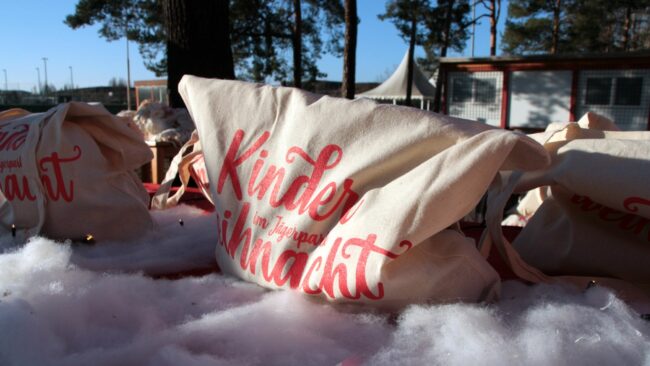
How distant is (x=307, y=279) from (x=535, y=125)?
9278 mm

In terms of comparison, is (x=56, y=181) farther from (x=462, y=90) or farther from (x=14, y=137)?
(x=462, y=90)

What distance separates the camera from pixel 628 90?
8398 millimetres

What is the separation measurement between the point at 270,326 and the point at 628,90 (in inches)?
368

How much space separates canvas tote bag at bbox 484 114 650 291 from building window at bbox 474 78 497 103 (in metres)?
8.88

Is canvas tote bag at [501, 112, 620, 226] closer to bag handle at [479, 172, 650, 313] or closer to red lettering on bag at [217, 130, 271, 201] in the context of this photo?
bag handle at [479, 172, 650, 313]

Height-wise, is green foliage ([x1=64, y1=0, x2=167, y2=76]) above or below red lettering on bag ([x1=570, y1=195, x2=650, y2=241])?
above

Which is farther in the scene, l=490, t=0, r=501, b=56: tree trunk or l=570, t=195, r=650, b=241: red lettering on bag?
l=490, t=0, r=501, b=56: tree trunk

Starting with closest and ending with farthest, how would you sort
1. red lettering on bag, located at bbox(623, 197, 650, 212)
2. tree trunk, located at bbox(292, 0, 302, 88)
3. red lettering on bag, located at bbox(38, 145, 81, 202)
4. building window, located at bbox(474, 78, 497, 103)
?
red lettering on bag, located at bbox(623, 197, 650, 212) < red lettering on bag, located at bbox(38, 145, 81, 202) < tree trunk, located at bbox(292, 0, 302, 88) < building window, located at bbox(474, 78, 497, 103)

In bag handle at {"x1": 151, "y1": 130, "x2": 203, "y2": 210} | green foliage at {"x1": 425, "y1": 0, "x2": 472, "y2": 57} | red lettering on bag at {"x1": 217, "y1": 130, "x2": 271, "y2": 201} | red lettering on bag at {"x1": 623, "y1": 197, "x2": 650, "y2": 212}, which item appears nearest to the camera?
red lettering on bag at {"x1": 623, "y1": 197, "x2": 650, "y2": 212}

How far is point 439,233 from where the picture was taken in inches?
27.1

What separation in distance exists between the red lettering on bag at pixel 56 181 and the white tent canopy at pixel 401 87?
14.0m

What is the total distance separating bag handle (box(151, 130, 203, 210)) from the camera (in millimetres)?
1204

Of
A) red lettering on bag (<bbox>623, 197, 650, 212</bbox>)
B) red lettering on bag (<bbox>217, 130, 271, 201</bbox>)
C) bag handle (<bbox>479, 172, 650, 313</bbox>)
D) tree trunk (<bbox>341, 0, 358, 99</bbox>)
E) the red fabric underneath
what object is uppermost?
tree trunk (<bbox>341, 0, 358, 99</bbox>)

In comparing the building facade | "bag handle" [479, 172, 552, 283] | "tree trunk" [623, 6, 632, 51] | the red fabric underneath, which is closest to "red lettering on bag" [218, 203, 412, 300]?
the red fabric underneath
